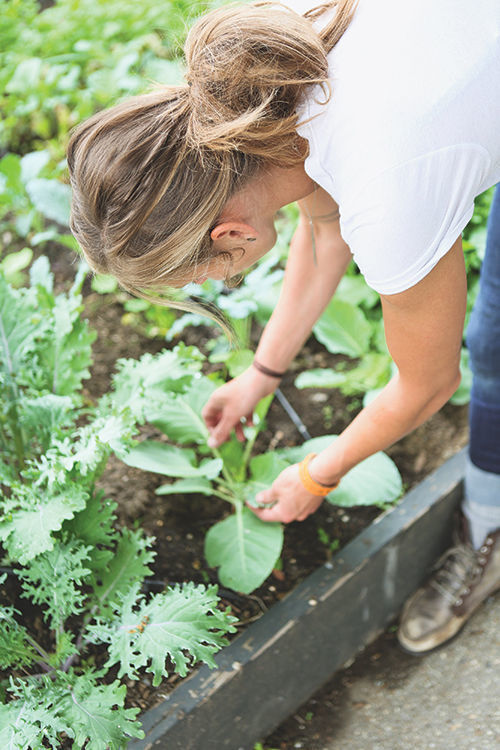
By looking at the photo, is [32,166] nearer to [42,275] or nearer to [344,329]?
[42,275]

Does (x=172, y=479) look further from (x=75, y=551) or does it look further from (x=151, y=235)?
(x=151, y=235)

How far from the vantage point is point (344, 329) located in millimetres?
2078

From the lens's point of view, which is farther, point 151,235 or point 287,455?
point 287,455

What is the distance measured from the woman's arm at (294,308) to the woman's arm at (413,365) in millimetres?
288

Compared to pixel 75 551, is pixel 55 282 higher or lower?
lower

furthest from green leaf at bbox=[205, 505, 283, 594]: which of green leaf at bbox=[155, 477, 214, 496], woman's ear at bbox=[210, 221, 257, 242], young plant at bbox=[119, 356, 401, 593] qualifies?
woman's ear at bbox=[210, 221, 257, 242]

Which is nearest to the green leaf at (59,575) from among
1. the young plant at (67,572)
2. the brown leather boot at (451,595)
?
the young plant at (67,572)

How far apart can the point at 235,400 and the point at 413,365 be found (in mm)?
624

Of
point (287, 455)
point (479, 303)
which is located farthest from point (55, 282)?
point (479, 303)

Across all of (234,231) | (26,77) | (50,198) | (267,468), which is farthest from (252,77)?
(26,77)

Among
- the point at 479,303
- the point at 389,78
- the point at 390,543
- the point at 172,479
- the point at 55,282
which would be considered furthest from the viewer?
the point at 55,282

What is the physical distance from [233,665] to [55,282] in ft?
5.33

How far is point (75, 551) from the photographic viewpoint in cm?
139

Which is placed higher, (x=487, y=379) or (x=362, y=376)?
(x=487, y=379)
